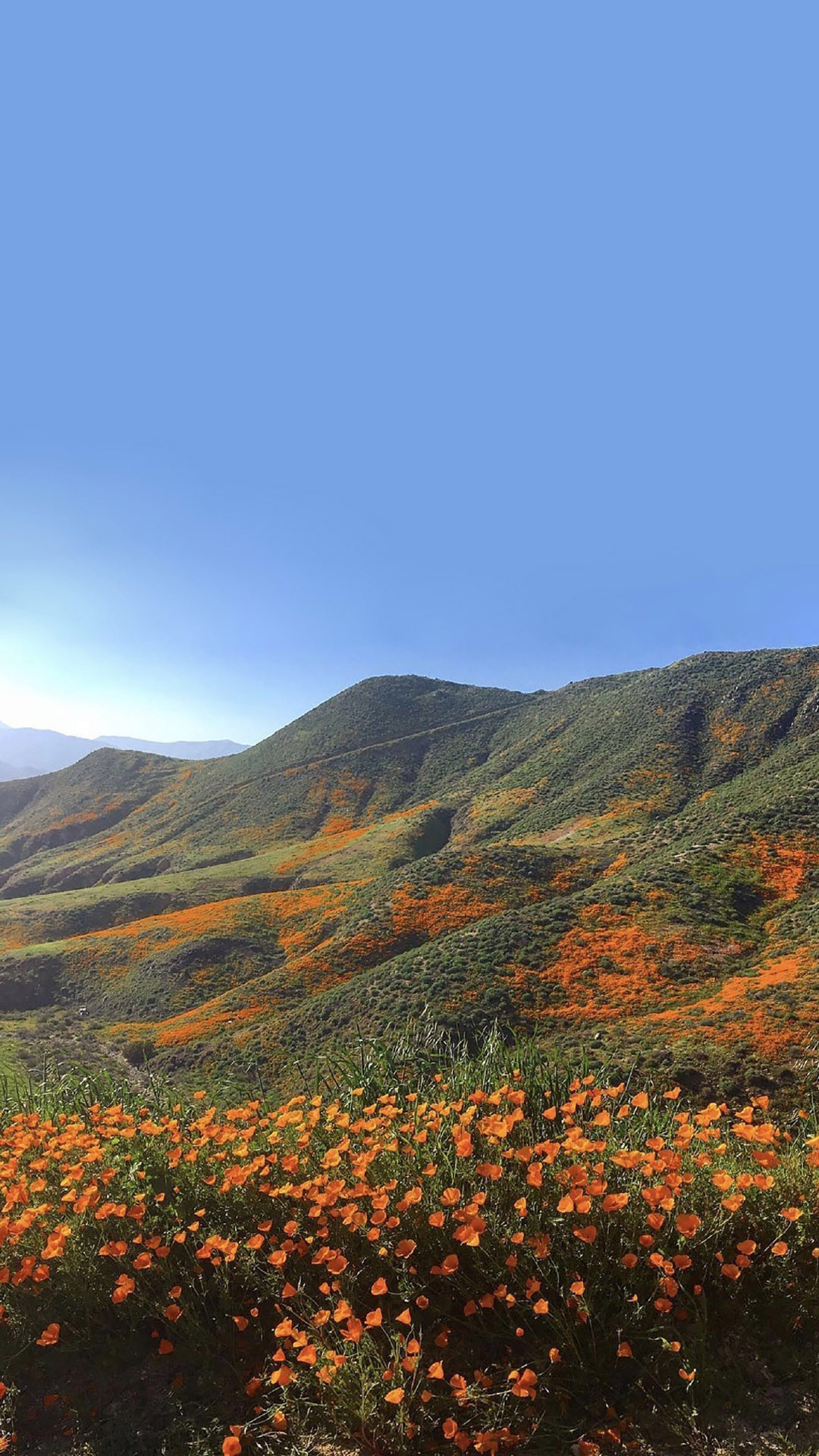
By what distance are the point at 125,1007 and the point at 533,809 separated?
33313 mm

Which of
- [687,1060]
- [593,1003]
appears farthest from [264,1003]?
[687,1060]

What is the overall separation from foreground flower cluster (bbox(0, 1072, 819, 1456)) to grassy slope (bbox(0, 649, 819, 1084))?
446 centimetres

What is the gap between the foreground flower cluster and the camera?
296cm

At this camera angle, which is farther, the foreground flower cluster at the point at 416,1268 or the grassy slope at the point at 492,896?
the grassy slope at the point at 492,896

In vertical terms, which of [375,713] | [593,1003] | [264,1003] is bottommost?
[264,1003]

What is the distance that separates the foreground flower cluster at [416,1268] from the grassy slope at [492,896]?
4.46 m

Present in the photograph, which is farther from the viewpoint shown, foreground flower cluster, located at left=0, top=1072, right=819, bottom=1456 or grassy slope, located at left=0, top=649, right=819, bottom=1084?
grassy slope, located at left=0, top=649, right=819, bottom=1084

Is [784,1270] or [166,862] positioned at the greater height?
[784,1270]

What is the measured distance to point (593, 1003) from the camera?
1781 cm

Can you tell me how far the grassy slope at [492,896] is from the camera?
1817 centimetres

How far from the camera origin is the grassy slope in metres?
18.2

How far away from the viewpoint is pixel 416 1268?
3.56 metres

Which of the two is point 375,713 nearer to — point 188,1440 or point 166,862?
point 166,862

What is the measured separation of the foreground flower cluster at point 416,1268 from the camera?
2959 mm
